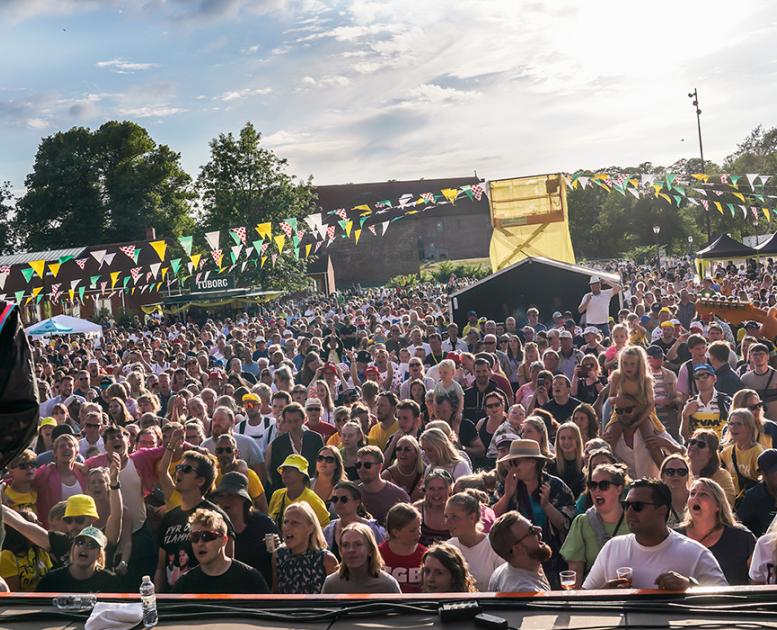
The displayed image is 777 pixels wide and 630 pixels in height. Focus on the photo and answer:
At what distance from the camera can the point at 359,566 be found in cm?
481

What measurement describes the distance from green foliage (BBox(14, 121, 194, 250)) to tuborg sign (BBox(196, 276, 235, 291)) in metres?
15.2

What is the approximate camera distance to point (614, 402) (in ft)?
23.8

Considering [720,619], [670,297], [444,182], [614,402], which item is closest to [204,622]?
[720,619]

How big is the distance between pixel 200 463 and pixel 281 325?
669 inches

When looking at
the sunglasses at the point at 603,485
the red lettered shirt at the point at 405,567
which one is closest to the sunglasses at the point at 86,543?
the red lettered shirt at the point at 405,567

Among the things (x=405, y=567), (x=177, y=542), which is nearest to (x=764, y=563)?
(x=405, y=567)

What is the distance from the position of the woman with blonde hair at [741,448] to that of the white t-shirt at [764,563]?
191 centimetres

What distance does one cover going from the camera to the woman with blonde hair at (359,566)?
4781 mm

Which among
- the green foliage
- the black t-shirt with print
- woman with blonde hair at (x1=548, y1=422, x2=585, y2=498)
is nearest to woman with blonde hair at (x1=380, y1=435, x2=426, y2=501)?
woman with blonde hair at (x1=548, y1=422, x2=585, y2=498)

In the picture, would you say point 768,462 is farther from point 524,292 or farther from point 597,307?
point 524,292

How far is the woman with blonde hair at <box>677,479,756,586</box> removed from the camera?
4.97 metres

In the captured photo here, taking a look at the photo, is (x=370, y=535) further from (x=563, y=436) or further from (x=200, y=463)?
(x=563, y=436)

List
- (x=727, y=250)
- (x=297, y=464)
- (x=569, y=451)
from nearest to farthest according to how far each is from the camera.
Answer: (x=297, y=464) < (x=569, y=451) < (x=727, y=250)

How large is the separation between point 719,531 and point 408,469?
258cm
